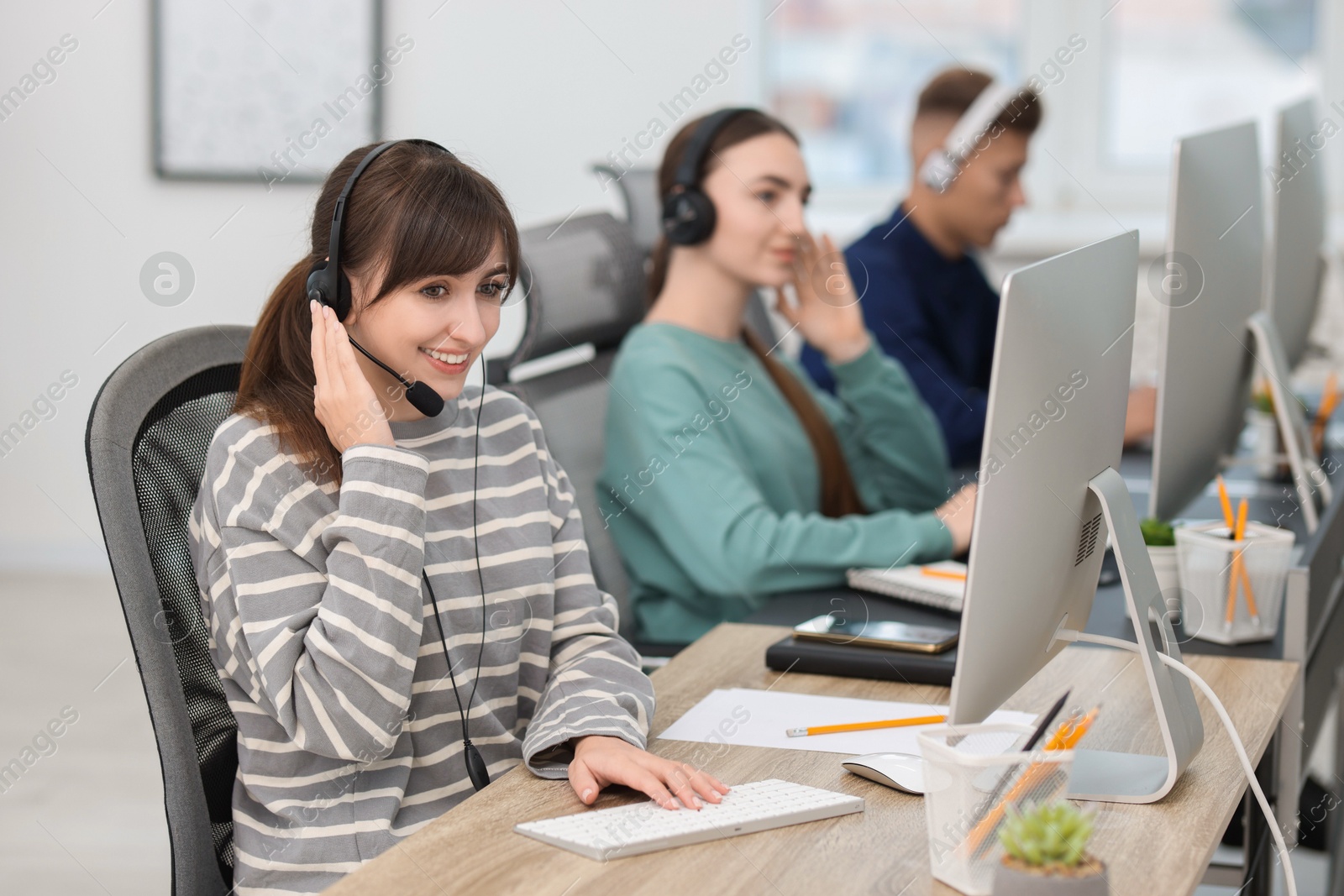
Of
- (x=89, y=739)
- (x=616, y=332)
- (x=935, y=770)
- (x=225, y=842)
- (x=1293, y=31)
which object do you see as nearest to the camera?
(x=935, y=770)

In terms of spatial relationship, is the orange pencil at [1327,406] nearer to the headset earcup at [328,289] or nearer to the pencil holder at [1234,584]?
the pencil holder at [1234,584]

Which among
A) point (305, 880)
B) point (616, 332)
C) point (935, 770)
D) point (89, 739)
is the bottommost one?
point (89, 739)

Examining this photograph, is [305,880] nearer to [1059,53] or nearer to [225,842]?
[225,842]

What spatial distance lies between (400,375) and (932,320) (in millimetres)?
1779

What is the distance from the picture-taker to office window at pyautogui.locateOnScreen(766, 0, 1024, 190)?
3.92 metres

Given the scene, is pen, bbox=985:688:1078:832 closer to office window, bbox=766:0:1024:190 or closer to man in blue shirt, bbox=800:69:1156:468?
man in blue shirt, bbox=800:69:1156:468

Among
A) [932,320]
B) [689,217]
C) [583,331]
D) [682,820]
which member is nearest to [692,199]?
[689,217]

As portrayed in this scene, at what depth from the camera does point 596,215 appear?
207 cm

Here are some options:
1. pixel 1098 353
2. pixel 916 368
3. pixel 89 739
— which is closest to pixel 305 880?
pixel 1098 353

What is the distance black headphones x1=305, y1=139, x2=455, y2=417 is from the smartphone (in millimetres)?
466

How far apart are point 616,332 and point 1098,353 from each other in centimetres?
113

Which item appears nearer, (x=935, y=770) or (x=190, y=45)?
(x=935, y=770)

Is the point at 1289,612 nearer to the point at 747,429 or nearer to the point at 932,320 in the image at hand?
the point at 747,429

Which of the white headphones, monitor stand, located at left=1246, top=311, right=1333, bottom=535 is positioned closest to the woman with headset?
monitor stand, located at left=1246, top=311, right=1333, bottom=535
